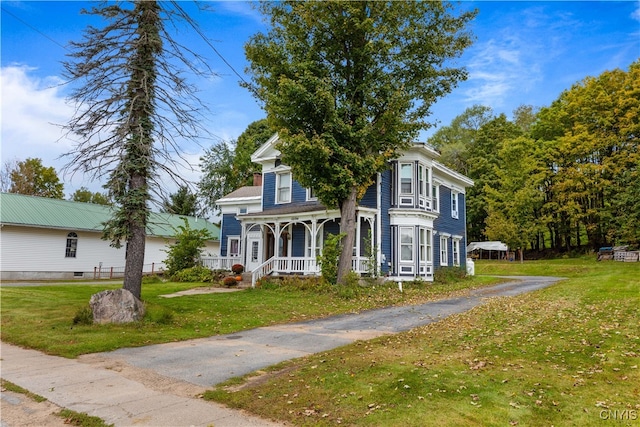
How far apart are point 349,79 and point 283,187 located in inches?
329

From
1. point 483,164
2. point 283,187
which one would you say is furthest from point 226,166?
point 483,164

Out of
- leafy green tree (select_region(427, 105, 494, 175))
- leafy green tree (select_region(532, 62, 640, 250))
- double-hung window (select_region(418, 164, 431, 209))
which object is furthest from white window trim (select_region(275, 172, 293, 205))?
leafy green tree (select_region(427, 105, 494, 175))

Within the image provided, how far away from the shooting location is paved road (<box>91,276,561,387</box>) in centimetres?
682

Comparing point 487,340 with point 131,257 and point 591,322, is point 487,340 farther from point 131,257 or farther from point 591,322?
point 131,257

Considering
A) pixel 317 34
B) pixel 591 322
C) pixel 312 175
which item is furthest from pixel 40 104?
pixel 591 322

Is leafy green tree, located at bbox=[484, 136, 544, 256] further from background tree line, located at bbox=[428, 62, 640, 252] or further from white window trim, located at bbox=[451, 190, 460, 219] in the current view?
white window trim, located at bbox=[451, 190, 460, 219]

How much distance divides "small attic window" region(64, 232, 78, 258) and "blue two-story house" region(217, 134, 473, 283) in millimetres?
11538

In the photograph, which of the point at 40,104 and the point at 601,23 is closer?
the point at 40,104

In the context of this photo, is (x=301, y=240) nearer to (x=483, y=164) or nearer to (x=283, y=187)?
(x=283, y=187)

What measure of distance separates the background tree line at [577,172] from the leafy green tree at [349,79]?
76.3ft

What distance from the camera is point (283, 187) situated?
25.0m

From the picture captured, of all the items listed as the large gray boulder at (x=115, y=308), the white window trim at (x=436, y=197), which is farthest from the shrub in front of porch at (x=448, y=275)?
the large gray boulder at (x=115, y=308)

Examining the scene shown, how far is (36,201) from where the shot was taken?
2773 centimetres

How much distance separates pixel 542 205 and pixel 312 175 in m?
33.9
